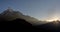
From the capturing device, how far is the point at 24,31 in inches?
1457

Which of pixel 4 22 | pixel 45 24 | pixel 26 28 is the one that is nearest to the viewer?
pixel 45 24

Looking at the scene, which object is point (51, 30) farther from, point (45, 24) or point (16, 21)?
→ point (16, 21)

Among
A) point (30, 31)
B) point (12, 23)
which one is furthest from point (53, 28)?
point (12, 23)

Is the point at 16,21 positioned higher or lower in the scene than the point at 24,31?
higher

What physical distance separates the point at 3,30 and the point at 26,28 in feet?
25.0

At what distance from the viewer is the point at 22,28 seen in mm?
38438

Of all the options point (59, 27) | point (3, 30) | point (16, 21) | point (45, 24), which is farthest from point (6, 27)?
point (59, 27)

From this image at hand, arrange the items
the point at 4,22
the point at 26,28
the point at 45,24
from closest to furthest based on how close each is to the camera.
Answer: the point at 45,24 → the point at 4,22 → the point at 26,28

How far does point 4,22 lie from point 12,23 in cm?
345

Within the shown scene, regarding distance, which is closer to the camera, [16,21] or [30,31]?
[30,31]

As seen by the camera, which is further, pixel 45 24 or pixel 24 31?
pixel 24 31

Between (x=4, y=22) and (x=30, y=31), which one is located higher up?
(x=4, y=22)

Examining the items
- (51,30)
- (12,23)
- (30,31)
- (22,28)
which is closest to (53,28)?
(51,30)

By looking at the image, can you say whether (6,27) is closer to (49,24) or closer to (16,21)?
(16,21)
